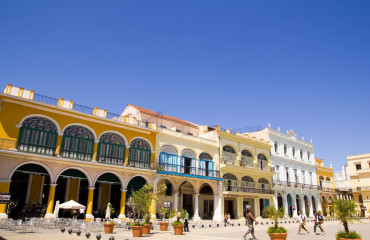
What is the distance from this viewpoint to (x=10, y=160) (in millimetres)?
20750

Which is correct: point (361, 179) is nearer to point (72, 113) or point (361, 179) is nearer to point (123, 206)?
point (123, 206)

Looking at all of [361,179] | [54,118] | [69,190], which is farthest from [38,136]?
[361,179]

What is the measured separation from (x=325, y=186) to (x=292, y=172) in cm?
1003

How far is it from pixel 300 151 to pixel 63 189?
3516cm

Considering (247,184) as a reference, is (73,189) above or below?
below

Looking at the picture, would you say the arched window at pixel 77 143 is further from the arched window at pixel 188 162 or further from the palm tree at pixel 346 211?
the palm tree at pixel 346 211

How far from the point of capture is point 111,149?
25.9 metres

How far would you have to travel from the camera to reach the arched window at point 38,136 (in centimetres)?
2156

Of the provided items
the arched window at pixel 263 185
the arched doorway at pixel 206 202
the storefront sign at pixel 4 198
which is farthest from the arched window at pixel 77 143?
the arched window at pixel 263 185

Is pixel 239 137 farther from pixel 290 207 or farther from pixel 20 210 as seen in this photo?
pixel 20 210

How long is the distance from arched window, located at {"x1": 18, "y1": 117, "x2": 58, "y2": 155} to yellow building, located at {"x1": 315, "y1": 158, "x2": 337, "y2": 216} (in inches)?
1593

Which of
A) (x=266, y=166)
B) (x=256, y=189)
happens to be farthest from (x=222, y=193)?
(x=266, y=166)

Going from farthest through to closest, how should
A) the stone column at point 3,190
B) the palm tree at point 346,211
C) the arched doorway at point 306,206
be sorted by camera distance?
the arched doorway at point 306,206 → the stone column at point 3,190 → the palm tree at point 346,211

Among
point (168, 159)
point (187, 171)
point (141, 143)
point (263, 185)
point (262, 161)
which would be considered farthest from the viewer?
point (262, 161)
